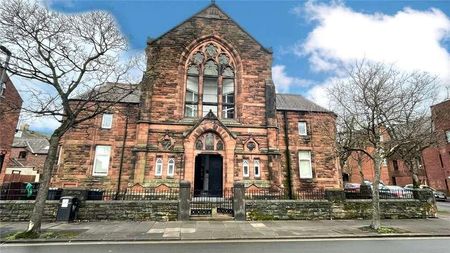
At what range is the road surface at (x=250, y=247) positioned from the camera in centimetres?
793

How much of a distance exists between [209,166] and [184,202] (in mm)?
6254

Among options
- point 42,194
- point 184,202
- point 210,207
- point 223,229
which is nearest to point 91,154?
point 42,194

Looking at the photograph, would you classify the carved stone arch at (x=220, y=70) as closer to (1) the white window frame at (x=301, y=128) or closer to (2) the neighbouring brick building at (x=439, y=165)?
(1) the white window frame at (x=301, y=128)

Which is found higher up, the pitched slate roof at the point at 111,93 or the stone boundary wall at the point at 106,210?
the pitched slate roof at the point at 111,93

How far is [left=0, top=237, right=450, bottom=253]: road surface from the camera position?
7926mm

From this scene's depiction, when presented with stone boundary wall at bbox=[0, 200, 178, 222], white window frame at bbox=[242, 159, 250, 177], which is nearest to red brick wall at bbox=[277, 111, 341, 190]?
white window frame at bbox=[242, 159, 250, 177]

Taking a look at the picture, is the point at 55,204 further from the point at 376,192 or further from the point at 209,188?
the point at 376,192

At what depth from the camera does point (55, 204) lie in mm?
13031

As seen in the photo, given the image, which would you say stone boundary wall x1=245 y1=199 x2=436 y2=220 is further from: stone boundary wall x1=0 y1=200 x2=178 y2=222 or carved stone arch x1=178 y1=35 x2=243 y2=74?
carved stone arch x1=178 y1=35 x2=243 y2=74

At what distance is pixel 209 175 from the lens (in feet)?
63.8

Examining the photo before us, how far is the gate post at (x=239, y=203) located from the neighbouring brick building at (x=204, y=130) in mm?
4488

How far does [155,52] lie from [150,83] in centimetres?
308

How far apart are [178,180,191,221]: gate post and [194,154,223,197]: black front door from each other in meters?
5.36

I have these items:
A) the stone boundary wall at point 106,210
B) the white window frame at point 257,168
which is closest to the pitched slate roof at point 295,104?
the white window frame at point 257,168
